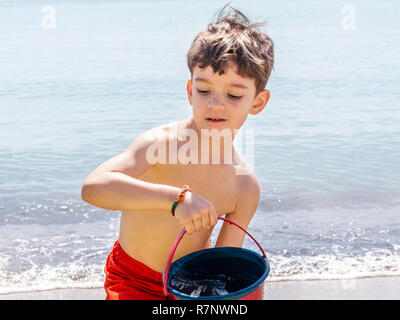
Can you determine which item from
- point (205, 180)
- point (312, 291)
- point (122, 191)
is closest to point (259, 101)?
point (205, 180)

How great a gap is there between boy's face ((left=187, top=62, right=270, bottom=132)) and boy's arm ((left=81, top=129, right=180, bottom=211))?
39 centimetres

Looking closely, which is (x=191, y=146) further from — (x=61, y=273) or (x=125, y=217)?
(x=61, y=273)

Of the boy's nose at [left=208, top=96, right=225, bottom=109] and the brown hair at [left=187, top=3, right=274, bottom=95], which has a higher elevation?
the brown hair at [left=187, top=3, right=274, bottom=95]

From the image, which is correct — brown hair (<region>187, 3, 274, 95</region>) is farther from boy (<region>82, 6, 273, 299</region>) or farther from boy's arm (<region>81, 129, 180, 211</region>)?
boy's arm (<region>81, 129, 180, 211</region>)

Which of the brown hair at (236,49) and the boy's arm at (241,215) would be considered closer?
the brown hair at (236,49)

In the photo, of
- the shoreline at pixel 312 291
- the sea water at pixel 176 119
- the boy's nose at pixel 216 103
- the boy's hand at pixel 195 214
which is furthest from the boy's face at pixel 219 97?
the sea water at pixel 176 119

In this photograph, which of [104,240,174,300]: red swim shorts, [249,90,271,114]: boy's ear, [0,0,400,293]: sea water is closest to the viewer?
[104,240,174,300]: red swim shorts

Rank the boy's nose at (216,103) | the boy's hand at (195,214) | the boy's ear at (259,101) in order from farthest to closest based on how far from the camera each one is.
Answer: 1. the boy's ear at (259,101)
2. the boy's nose at (216,103)
3. the boy's hand at (195,214)

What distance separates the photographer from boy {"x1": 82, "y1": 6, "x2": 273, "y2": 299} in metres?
2.50

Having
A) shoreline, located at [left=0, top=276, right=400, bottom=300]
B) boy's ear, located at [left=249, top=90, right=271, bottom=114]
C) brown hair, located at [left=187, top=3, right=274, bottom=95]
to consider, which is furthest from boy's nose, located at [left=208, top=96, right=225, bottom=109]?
shoreline, located at [left=0, top=276, right=400, bottom=300]

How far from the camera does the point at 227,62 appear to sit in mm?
2506

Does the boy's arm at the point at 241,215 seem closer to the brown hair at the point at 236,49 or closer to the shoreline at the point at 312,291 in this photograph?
the brown hair at the point at 236,49

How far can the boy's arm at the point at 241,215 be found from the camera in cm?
277
